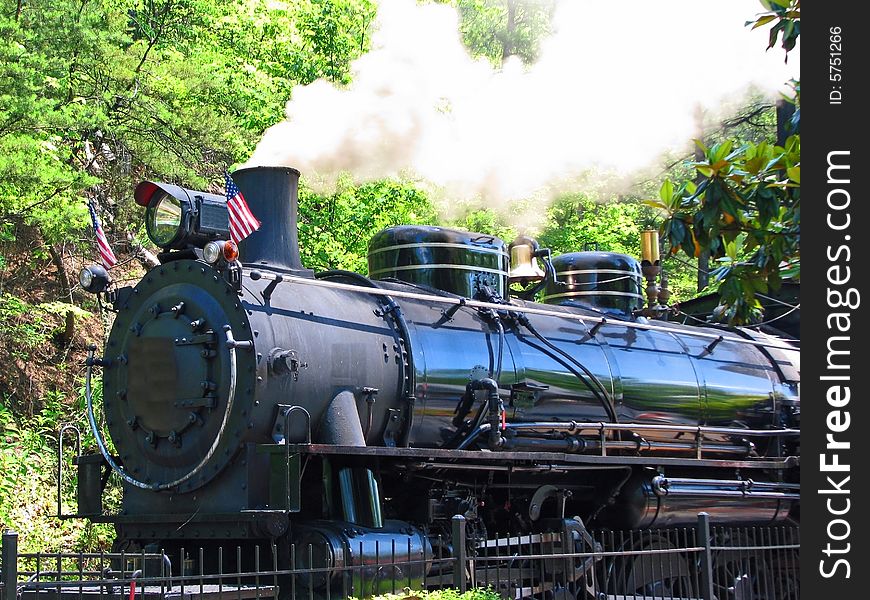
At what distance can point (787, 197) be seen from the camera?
244 inches

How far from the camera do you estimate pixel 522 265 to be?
977 cm

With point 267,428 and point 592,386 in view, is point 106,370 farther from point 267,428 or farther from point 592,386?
point 592,386

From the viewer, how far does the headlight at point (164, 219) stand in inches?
295

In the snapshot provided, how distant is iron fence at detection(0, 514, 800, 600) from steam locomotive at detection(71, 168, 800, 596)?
12 centimetres

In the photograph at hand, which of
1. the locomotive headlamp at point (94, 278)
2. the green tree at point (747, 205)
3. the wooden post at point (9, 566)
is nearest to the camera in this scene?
the wooden post at point (9, 566)

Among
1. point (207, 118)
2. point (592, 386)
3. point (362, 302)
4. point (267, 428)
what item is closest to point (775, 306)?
point (592, 386)

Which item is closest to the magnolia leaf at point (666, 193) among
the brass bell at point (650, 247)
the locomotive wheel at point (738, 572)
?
the locomotive wheel at point (738, 572)

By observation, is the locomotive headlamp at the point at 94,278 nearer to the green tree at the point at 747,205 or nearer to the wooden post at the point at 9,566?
the wooden post at the point at 9,566

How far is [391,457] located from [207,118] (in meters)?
10.1

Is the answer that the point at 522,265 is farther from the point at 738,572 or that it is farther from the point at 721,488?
the point at 738,572

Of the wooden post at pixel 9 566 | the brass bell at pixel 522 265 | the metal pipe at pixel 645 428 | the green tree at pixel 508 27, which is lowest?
the wooden post at pixel 9 566

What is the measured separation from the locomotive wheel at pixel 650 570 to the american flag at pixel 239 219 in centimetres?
355

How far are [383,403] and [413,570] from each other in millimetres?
1185

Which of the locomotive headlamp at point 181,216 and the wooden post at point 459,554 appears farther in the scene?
the locomotive headlamp at point 181,216
